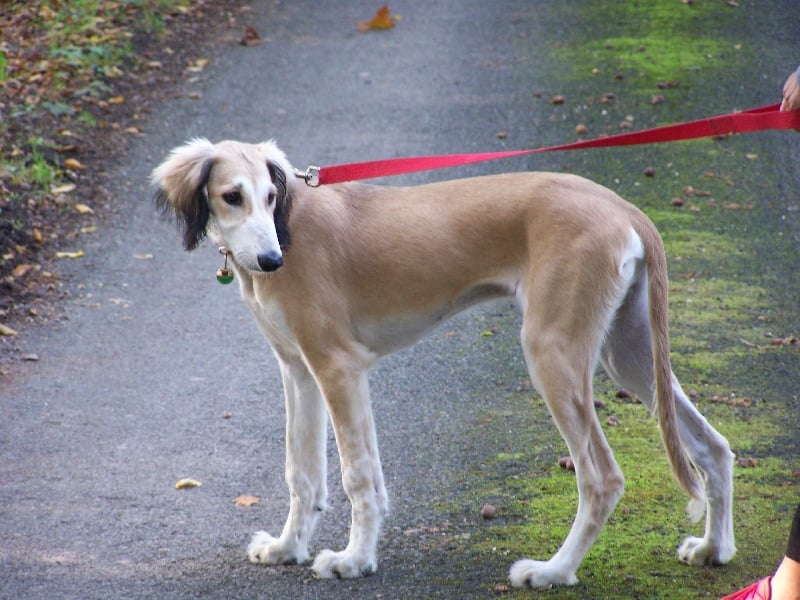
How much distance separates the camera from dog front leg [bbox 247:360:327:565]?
15.1 feet

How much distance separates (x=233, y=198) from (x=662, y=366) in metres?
1.84

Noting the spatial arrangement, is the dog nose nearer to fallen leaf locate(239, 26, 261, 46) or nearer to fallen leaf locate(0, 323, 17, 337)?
fallen leaf locate(0, 323, 17, 337)

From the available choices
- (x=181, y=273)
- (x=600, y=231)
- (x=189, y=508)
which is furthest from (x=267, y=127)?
(x=600, y=231)

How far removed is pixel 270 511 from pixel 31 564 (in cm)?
112

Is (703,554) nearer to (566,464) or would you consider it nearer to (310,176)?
(566,464)

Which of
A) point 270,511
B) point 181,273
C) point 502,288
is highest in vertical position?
point 502,288

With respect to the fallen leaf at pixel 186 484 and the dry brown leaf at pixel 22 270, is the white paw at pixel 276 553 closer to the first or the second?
the fallen leaf at pixel 186 484

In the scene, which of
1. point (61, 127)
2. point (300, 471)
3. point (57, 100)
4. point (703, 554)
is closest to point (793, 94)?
point (703, 554)

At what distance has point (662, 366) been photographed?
4219 mm

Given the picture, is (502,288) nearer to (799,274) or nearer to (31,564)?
(31,564)

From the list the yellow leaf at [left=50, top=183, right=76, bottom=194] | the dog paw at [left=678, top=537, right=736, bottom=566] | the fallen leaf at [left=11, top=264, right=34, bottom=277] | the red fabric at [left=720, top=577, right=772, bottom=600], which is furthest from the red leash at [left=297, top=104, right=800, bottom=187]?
the yellow leaf at [left=50, top=183, right=76, bottom=194]

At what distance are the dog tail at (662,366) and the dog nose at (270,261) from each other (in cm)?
146

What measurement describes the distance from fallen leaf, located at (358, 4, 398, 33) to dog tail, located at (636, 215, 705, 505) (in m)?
10.1

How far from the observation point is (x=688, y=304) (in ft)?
24.0
